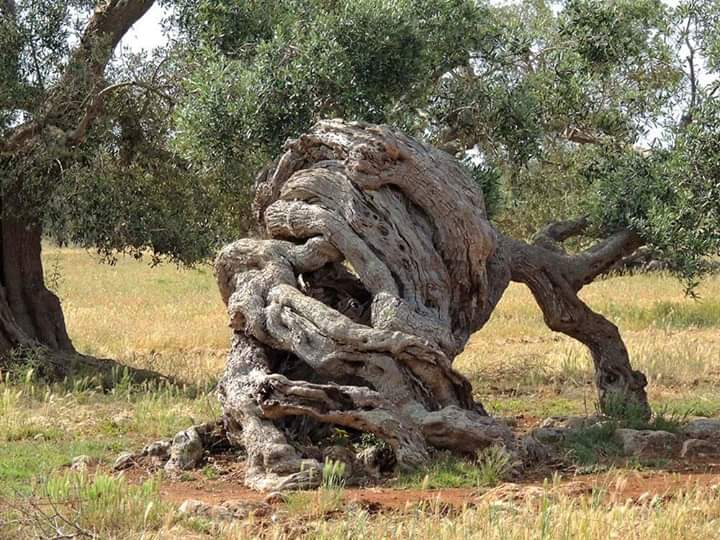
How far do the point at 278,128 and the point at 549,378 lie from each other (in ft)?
21.9

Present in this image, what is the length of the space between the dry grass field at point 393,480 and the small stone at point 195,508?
4.3 inches

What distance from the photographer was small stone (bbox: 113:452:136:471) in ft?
34.9

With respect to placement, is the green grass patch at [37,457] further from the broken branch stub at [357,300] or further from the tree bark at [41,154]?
the tree bark at [41,154]

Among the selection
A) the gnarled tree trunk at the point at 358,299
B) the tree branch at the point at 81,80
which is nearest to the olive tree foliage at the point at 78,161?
the tree branch at the point at 81,80

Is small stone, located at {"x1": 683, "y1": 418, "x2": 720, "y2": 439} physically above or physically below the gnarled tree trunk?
below

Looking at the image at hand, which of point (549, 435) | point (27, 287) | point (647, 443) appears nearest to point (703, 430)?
point (647, 443)

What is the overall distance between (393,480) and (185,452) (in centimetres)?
206

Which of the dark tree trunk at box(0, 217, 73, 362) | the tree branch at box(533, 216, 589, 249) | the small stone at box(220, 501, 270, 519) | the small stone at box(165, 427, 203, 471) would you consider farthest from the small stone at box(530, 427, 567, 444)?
the dark tree trunk at box(0, 217, 73, 362)

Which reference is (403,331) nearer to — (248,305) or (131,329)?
(248,305)

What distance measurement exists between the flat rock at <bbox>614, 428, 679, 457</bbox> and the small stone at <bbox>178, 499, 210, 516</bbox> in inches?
187

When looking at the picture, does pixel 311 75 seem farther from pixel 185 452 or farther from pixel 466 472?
pixel 466 472

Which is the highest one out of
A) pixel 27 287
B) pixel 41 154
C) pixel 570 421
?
pixel 41 154

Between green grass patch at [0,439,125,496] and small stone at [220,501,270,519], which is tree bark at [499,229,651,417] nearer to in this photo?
green grass patch at [0,439,125,496]

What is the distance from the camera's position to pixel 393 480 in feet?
32.0
